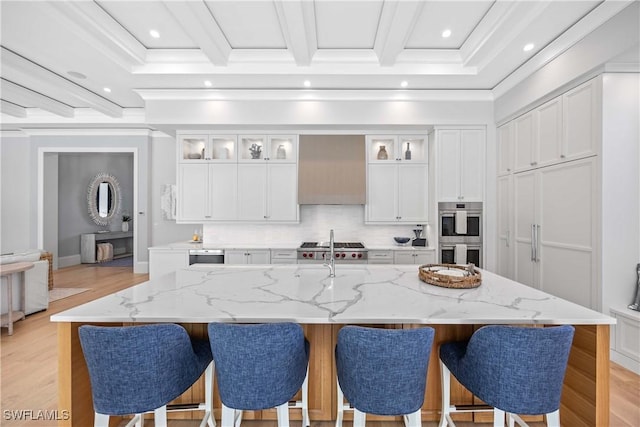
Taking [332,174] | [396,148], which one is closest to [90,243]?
[332,174]

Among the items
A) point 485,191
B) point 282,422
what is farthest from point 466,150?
point 282,422

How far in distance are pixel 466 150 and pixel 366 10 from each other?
97.4 inches

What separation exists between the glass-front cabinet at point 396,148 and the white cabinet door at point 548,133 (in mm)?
1492

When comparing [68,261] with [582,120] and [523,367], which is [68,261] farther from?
[582,120]

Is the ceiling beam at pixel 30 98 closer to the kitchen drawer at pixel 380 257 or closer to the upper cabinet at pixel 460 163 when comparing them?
the kitchen drawer at pixel 380 257

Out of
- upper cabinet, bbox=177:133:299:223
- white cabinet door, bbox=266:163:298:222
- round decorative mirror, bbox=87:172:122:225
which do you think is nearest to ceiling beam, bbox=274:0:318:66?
upper cabinet, bbox=177:133:299:223

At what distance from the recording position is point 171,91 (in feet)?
13.6

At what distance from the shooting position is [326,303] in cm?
166

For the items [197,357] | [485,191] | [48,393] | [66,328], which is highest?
[485,191]

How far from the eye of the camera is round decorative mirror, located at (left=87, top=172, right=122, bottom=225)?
820 centimetres

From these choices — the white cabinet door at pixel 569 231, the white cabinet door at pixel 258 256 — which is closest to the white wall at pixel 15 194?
the white cabinet door at pixel 258 256

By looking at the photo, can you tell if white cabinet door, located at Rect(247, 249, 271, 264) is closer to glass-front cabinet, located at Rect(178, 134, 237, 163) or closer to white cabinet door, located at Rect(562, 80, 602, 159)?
glass-front cabinet, located at Rect(178, 134, 237, 163)

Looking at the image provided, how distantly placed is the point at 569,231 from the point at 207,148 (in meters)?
4.64

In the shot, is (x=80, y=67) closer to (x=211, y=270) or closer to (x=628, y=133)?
(x=211, y=270)
